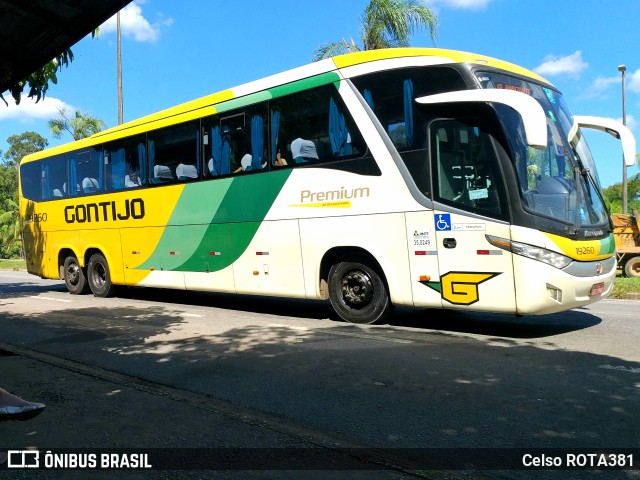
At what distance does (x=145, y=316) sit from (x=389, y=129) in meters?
5.50

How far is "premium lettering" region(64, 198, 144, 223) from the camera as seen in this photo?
1168cm

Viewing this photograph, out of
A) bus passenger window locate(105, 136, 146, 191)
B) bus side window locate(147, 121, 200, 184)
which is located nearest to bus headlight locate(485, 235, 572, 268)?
bus side window locate(147, 121, 200, 184)

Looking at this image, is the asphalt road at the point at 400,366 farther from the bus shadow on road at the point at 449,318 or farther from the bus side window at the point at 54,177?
the bus side window at the point at 54,177

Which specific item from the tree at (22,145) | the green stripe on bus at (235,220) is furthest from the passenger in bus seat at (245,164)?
the tree at (22,145)

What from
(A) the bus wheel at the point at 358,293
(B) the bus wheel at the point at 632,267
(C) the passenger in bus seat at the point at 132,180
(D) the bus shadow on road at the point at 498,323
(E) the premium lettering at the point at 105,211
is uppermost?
(C) the passenger in bus seat at the point at 132,180

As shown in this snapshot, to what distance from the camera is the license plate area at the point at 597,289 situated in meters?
6.70

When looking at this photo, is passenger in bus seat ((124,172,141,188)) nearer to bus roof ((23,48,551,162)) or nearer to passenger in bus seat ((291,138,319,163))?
bus roof ((23,48,551,162))

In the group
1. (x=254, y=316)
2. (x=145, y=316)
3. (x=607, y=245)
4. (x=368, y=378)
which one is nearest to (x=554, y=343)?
(x=607, y=245)

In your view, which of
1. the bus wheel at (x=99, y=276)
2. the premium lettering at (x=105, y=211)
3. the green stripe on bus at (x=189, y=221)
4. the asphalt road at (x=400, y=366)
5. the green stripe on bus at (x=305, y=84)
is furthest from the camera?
the bus wheel at (x=99, y=276)

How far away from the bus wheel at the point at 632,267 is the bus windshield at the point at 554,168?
11.2m

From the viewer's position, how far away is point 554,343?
6496 millimetres

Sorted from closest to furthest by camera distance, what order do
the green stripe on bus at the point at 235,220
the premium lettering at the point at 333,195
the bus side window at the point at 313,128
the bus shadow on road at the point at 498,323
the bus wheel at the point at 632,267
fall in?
the bus shadow on road at the point at 498,323
the premium lettering at the point at 333,195
the bus side window at the point at 313,128
the green stripe on bus at the point at 235,220
the bus wheel at the point at 632,267

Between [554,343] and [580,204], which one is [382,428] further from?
[580,204]

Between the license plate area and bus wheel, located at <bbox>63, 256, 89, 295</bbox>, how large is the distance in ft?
38.3
